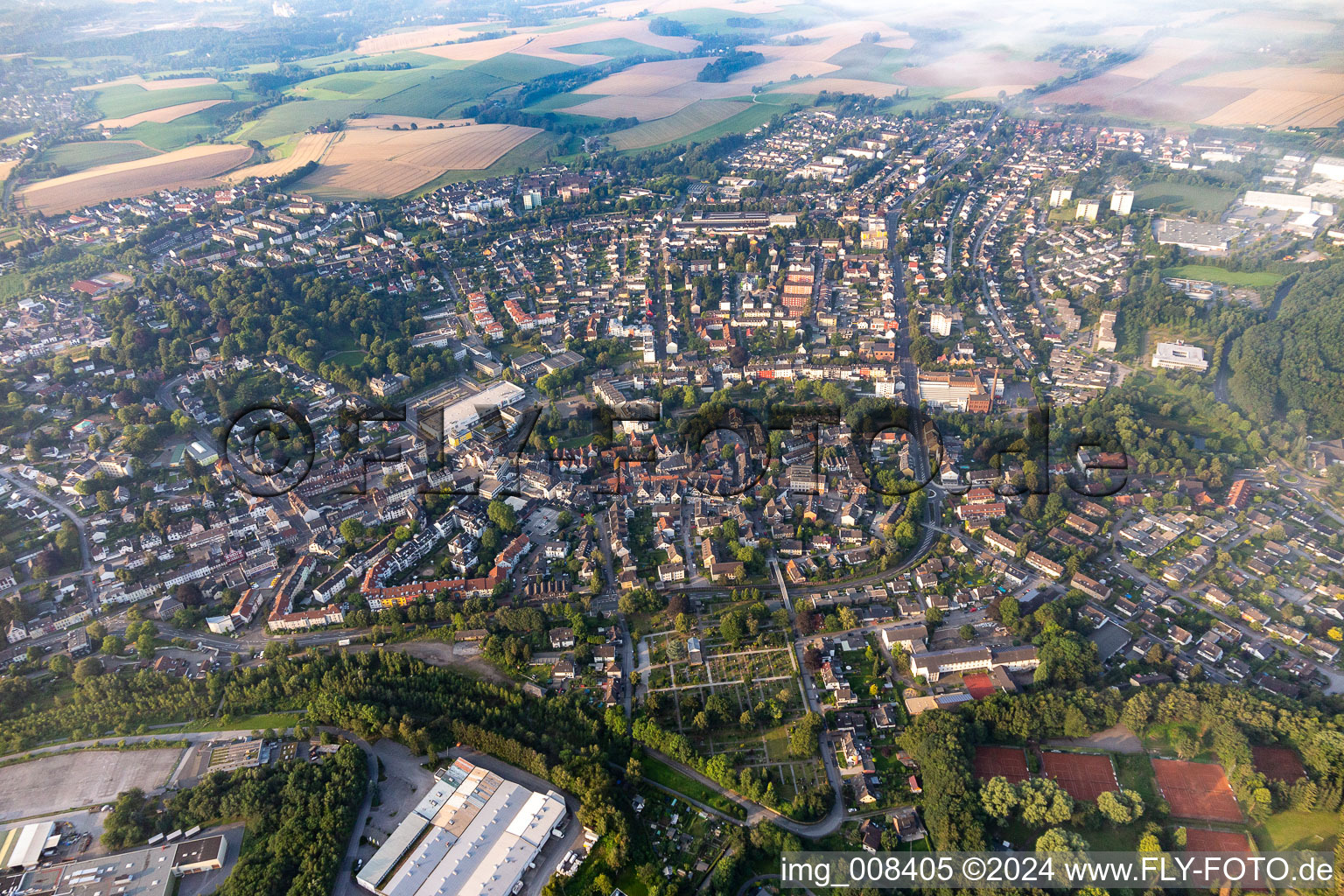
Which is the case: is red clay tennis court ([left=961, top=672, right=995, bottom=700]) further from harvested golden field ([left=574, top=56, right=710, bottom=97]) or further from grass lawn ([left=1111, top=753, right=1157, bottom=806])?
harvested golden field ([left=574, top=56, right=710, bottom=97])

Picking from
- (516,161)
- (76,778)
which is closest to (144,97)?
(516,161)

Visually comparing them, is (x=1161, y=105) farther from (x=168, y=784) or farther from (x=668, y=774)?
(x=168, y=784)

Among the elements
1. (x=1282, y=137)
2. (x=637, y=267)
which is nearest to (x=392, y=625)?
(x=637, y=267)

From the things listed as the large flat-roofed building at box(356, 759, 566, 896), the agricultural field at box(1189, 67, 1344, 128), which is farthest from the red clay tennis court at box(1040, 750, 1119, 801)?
the agricultural field at box(1189, 67, 1344, 128)

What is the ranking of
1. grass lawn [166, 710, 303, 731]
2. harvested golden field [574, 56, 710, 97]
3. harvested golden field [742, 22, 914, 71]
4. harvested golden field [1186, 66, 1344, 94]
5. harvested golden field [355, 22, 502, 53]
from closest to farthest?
grass lawn [166, 710, 303, 731] → harvested golden field [1186, 66, 1344, 94] → harvested golden field [574, 56, 710, 97] → harvested golden field [742, 22, 914, 71] → harvested golden field [355, 22, 502, 53]

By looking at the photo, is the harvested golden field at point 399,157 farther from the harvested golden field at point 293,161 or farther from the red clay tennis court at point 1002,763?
the red clay tennis court at point 1002,763

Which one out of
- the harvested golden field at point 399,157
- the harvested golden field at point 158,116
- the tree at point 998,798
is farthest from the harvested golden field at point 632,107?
the tree at point 998,798

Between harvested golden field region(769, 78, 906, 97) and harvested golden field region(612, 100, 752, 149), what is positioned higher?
harvested golden field region(769, 78, 906, 97)
